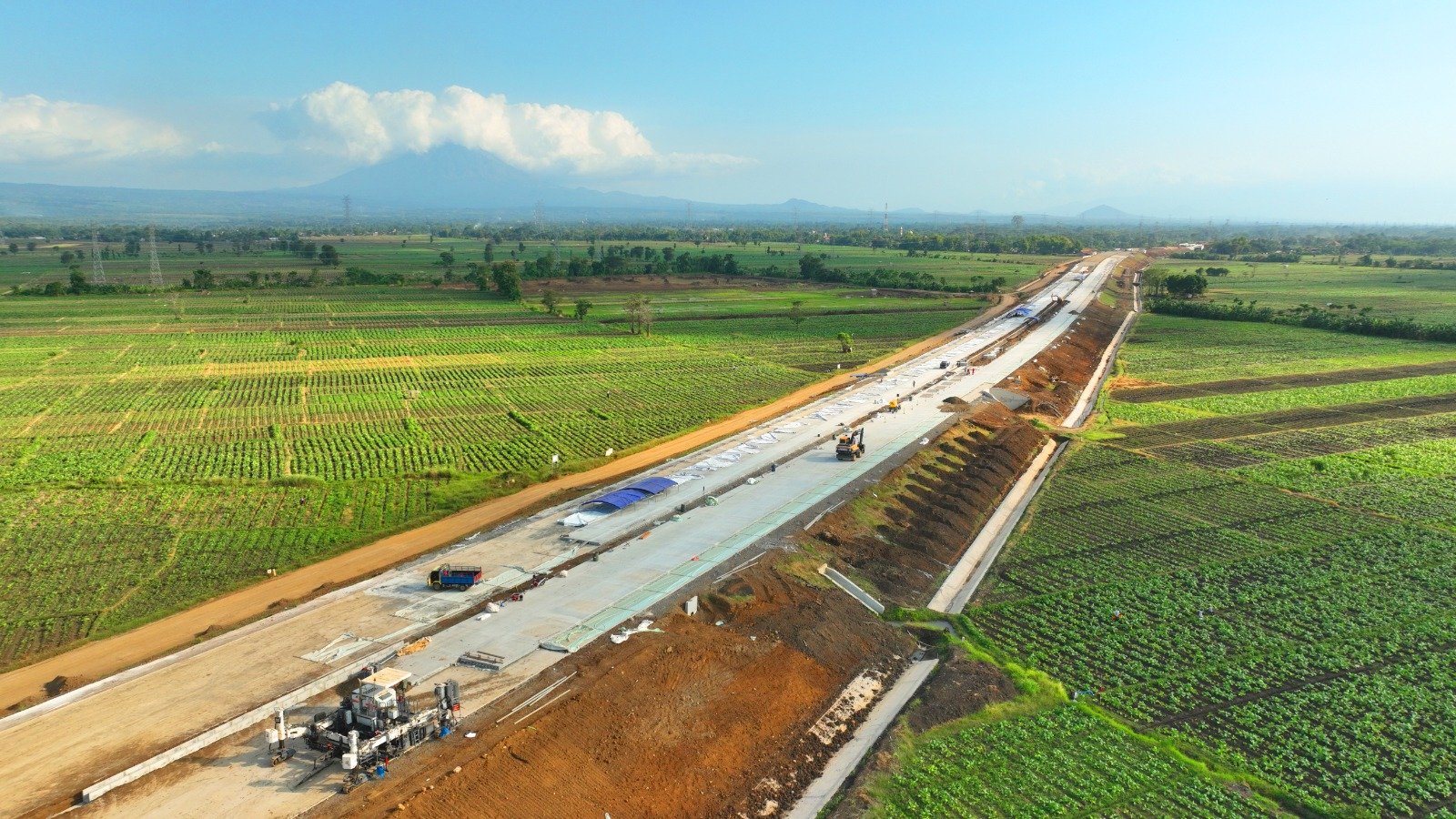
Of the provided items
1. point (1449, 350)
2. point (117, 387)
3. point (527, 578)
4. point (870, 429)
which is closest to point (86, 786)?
point (527, 578)

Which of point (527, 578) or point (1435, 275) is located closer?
point (527, 578)

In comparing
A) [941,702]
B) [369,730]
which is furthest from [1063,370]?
[369,730]

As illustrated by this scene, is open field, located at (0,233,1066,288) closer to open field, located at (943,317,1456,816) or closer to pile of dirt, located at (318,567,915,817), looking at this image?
open field, located at (943,317,1456,816)

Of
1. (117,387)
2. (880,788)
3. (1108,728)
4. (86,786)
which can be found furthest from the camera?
(117,387)

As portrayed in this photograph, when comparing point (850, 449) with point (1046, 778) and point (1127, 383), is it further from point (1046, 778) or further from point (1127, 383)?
point (1127, 383)

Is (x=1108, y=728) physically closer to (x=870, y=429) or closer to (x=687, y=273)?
(x=870, y=429)

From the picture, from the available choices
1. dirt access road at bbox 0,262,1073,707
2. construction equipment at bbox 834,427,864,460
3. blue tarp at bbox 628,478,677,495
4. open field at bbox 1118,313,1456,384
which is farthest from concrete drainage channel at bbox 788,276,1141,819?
open field at bbox 1118,313,1456,384
